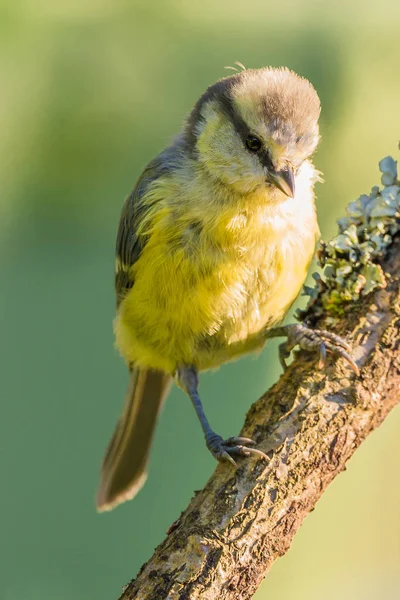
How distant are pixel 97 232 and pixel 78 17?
822mm

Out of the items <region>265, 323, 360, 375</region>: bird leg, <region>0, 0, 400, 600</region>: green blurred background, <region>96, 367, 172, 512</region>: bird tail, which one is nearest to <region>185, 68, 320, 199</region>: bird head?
<region>265, 323, 360, 375</region>: bird leg

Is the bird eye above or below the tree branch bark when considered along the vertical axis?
above

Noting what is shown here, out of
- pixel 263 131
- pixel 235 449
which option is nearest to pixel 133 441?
pixel 235 449

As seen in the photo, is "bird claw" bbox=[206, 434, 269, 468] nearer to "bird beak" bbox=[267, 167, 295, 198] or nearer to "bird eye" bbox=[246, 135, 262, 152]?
"bird beak" bbox=[267, 167, 295, 198]

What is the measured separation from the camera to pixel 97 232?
3051mm

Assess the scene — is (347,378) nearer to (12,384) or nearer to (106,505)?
(106,505)

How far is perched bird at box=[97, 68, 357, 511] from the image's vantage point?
1702 mm

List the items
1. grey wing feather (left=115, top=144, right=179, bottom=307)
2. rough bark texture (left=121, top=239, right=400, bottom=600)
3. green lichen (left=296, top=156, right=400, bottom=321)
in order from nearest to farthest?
rough bark texture (left=121, top=239, right=400, bottom=600) → green lichen (left=296, top=156, right=400, bottom=321) → grey wing feather (left=115, top=144, right=179, bottom=307)

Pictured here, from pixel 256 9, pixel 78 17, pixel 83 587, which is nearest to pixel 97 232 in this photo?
pixel 78 17

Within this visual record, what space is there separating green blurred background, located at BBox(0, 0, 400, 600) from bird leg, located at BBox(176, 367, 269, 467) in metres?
0.78

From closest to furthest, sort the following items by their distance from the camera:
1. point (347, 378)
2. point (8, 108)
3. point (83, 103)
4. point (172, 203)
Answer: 1. point (347, 378)
2. point (172, 203)
3. point (8, 108)
4. point (83, 103)

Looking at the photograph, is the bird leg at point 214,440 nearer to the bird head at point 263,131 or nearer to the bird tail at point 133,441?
the bird tail at point 133,441

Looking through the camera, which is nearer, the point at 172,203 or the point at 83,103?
the point at 172,203

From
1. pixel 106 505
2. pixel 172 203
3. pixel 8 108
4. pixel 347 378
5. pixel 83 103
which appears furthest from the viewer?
pixel 83 103
